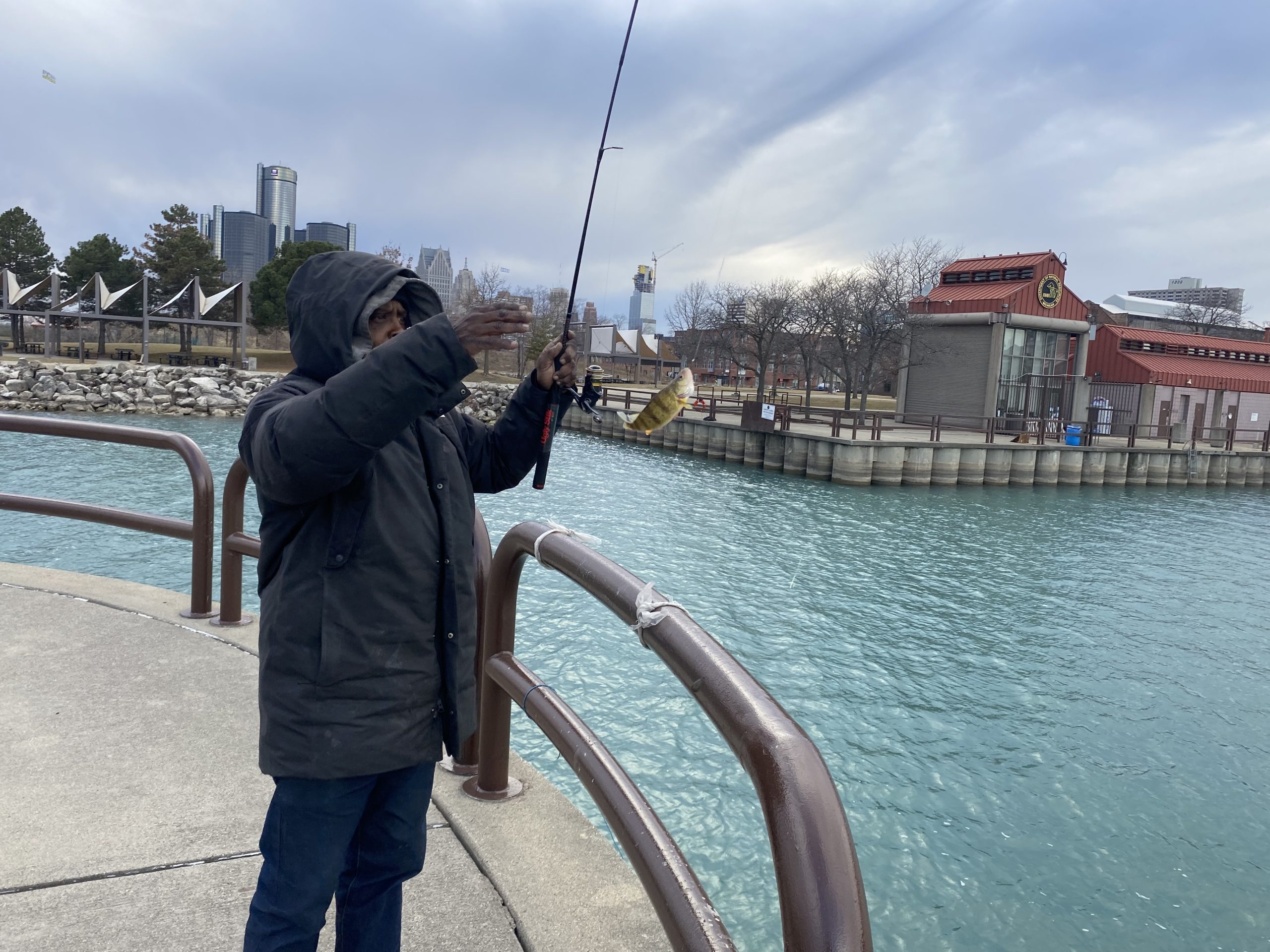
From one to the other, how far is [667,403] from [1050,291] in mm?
41044

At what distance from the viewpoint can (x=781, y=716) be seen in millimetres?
1375

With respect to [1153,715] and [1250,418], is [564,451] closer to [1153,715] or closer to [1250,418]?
[1153,715]

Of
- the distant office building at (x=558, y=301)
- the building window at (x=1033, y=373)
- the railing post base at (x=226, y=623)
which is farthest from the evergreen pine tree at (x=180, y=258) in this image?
the railing post base at (x=226, y=623)

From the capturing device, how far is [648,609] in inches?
69.2

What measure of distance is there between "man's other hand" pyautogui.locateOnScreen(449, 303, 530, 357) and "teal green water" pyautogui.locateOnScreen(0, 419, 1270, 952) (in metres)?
4.19

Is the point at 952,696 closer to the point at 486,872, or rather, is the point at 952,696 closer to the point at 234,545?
the point at 234,545

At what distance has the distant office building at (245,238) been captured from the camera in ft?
435

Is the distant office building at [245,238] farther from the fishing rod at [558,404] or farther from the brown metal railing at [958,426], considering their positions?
the fishing rod at [558,404]

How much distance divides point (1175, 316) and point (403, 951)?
8022 centimetres

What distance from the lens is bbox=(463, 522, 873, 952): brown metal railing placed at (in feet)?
3.75

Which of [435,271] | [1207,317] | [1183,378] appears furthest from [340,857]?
[1207,317]

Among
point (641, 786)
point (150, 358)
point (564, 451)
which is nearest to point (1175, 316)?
point (564, 451)

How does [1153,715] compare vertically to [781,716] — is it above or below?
below

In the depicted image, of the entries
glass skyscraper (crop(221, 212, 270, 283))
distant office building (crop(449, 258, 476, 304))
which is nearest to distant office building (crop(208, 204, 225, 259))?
glass skyscraper (crop(221, 212, 270, 283))
